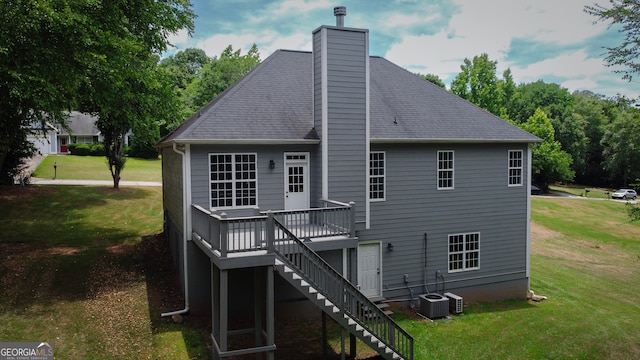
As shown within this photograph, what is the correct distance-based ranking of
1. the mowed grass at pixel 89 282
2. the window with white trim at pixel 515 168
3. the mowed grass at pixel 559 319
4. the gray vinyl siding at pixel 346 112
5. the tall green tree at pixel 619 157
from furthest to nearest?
the tall green tree at pixel 619 157 → the window with white trim at pixel 515 168 → the gray vinyl siding at pixel 346 112 → the mowed grass at pixel 559 319 → the mowed grass at pixel 89 282

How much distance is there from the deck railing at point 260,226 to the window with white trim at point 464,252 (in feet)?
19.3

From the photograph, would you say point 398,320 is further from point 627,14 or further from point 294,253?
point 627,14

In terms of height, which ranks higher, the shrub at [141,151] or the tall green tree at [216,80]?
the tall green tree at [216,80]

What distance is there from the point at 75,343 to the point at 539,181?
177 ft

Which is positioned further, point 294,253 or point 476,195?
point 476,195

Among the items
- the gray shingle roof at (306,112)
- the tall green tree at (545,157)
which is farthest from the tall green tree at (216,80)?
the tall green tree at (545,157)

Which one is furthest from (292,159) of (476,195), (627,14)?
(627,14)

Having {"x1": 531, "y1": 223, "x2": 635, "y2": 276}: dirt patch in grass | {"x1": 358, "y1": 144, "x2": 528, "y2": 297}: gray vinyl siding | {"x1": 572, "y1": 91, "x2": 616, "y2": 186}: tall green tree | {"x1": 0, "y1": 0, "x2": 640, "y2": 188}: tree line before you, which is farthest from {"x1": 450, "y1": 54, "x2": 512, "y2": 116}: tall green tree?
{"x1": 358, "y1": 144, "x2": 528, "y2": 297}: gray vinyl siding

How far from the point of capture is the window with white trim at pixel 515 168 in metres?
18.5

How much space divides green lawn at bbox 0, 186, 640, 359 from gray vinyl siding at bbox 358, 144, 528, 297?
1.40 m

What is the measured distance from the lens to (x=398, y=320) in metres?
15.4

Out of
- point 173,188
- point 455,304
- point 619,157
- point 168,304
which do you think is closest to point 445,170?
point 455,304

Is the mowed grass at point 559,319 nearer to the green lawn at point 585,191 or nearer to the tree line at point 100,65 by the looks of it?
the tree line at point 100,65

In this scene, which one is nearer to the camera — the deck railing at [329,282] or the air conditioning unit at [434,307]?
the deck railing at [329,282]
